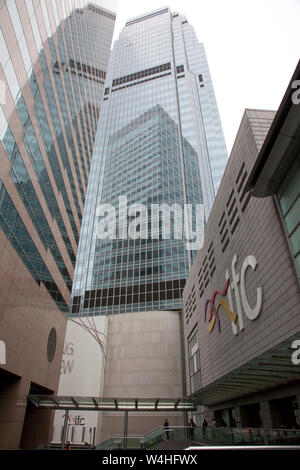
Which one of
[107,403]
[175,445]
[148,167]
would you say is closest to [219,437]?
[175,445]

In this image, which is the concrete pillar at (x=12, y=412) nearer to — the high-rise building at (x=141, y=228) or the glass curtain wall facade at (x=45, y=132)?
the high-rise building at (x=141, y=228)

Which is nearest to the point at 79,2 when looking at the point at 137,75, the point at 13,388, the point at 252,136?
the point at 252,136

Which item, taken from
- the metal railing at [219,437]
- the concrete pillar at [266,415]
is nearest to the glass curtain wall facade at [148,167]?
the concrete pillar at [266,415]

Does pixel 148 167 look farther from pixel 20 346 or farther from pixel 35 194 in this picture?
pixel 20 346

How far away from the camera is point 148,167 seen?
3504 inches

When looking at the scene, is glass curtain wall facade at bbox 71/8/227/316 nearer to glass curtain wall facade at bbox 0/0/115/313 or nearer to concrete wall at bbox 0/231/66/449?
glass curtain wall facade at bbox 0/0/115/313

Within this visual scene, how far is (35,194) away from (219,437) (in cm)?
1889

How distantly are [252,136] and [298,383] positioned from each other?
43.9 ft

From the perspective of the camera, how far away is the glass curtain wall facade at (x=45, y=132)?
1628cm

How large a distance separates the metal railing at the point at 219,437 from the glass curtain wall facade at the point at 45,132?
496 inches

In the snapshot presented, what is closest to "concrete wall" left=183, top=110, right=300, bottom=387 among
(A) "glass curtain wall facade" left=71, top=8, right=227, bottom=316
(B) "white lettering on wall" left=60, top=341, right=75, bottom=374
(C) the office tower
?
(C) the office tower

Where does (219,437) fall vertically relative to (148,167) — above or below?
below
